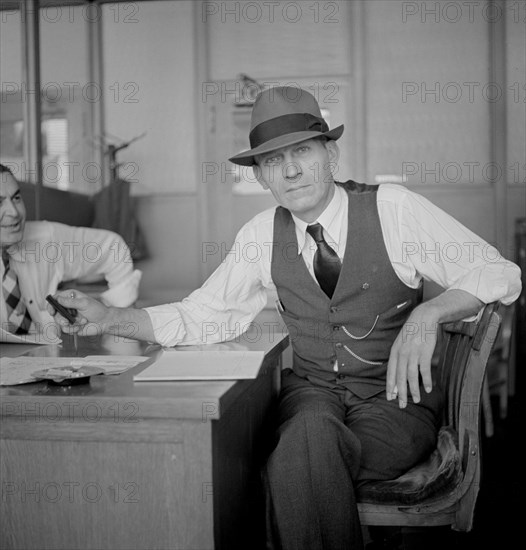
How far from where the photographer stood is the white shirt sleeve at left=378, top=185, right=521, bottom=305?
1.76 metres

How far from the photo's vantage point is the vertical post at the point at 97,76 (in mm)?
5684

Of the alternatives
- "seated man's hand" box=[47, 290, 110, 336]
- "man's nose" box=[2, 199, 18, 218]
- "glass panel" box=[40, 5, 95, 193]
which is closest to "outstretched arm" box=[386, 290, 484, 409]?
"seated man's hand" box=[47, 290, 110, 336]

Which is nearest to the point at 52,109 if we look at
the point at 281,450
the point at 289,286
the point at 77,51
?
the point at 77,51

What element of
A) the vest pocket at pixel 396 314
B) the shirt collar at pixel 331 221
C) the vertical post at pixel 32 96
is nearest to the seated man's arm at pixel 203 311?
the shirt collar at pixel 331 221

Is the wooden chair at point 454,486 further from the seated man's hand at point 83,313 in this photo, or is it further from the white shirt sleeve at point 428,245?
the seated man's hand at point 83,313

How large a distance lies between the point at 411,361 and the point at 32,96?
9.71ft

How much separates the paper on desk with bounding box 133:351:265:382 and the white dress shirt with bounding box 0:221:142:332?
1177 millimetres

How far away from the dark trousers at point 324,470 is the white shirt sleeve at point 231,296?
0.43 metres

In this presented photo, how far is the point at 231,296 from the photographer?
6.63 ft

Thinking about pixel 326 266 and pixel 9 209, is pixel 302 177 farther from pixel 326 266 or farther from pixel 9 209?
pixel 9 209

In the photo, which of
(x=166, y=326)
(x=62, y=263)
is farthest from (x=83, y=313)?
(x=62, y=263)

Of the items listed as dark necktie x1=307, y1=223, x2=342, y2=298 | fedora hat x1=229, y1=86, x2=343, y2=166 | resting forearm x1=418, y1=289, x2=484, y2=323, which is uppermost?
fedora hat x1=229, y1=86, x2=343, y2=166

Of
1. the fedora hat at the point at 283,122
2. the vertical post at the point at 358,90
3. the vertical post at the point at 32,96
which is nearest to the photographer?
the fedora hat at the point at 283,122

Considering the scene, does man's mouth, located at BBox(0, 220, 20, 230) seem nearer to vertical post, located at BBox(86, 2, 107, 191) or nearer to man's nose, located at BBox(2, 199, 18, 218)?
man's nose, located at BBox(2, 199, 18, 218)
